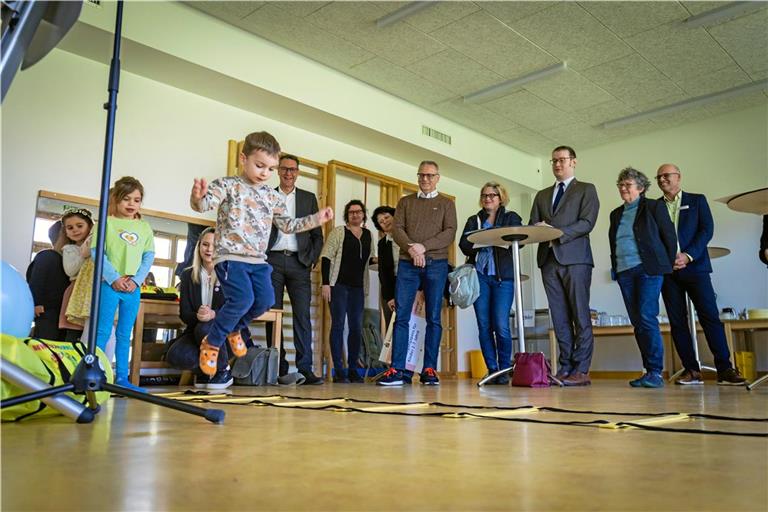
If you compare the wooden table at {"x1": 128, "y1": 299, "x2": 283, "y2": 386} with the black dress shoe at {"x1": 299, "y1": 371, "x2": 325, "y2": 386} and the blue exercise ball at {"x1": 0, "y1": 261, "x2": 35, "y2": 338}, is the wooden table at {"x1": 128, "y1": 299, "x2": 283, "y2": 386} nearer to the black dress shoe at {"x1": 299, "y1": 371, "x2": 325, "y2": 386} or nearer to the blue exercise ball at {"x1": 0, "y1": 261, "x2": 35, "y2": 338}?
the black dress shoe at {"x1": 299, "y1": 371, "x2": 325, "y2": 386}

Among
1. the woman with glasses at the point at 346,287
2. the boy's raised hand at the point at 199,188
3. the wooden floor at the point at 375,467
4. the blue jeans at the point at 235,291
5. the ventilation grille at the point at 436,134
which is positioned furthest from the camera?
the ventilation grille at the point at 436,134

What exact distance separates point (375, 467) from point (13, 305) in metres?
1.53

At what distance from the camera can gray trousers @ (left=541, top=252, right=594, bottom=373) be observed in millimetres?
3617

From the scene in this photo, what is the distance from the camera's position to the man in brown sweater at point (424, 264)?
389 centimetres

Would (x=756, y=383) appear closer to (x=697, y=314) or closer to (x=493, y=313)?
(x=697, y=314)

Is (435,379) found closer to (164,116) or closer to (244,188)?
(244,188)

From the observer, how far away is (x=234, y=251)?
2762 millimetres

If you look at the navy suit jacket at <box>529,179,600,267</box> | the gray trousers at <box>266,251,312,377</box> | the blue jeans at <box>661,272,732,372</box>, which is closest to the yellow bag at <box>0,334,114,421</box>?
the gray trousers at <box>266,251,312,377</box>

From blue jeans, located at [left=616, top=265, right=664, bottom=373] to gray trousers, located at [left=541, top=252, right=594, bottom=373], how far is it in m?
0.25

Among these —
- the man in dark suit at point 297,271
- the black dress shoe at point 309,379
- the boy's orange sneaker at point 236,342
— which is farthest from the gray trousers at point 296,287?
the boy's orange sneaker at point 236,342

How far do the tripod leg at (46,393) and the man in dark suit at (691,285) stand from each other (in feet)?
11.6

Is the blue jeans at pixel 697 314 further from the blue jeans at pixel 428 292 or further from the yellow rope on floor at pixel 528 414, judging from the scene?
the yellow rope on floor at pixel 528 414

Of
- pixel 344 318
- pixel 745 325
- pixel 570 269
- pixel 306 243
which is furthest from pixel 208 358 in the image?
pixel 745 325

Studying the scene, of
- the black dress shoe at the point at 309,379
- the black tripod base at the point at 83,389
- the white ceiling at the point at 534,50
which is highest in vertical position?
the white ceiling at the point at 534,50
